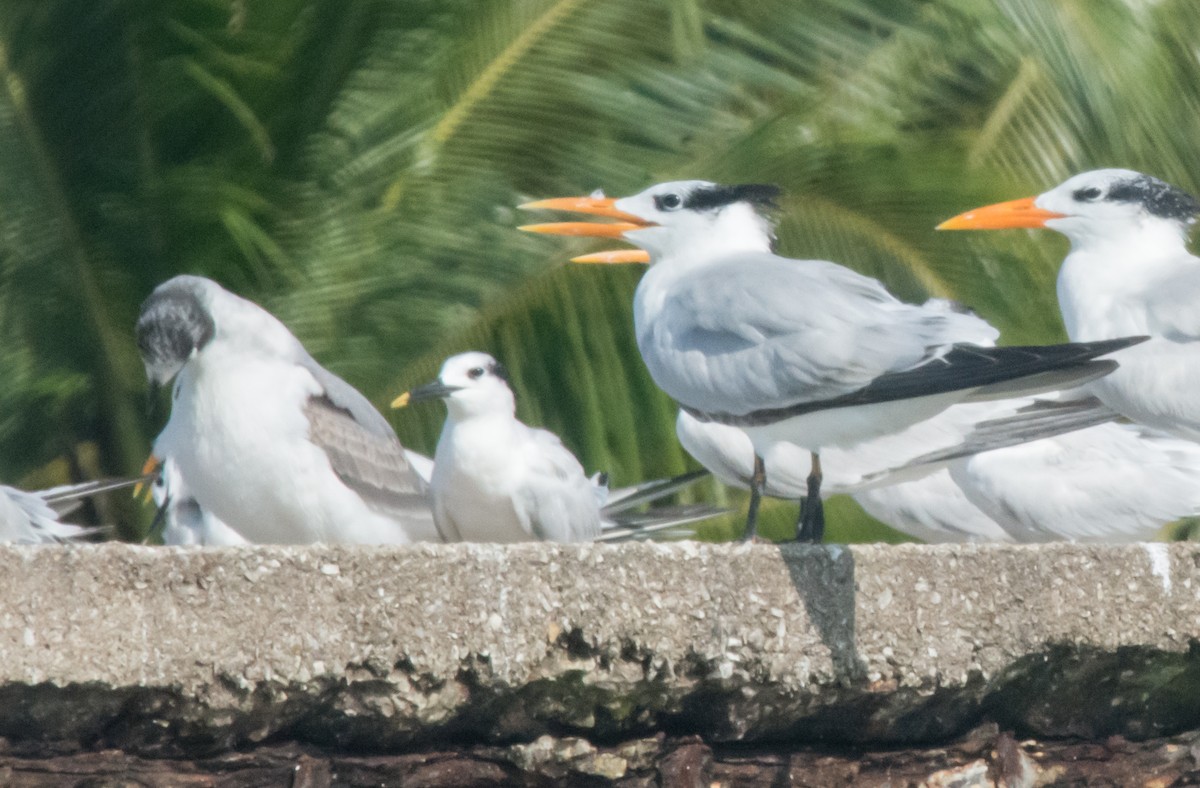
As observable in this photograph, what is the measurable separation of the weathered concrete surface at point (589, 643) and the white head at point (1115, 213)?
219 centimetres

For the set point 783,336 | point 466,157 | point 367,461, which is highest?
point 466,157

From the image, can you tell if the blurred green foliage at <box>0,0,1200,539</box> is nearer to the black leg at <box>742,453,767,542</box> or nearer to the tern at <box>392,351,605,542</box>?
the tern at <box>392,351,605,542</box>

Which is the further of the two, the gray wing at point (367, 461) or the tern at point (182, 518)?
the tern at point (182, 518)

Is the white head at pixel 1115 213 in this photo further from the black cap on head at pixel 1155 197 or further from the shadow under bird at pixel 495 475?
the shadow under bird at pixel 495 475

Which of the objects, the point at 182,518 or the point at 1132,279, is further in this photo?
the point at 182,518

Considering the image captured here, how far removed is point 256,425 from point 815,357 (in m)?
1.47

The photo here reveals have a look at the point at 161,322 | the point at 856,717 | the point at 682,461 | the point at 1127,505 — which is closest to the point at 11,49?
the point at 161,322

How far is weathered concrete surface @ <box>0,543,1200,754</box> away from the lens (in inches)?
82.7

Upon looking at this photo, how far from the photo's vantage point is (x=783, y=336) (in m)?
3.05

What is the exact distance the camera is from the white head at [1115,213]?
14.9 feet

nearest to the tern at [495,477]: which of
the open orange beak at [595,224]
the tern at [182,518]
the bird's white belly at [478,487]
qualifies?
the bird's white belly at [478,487]

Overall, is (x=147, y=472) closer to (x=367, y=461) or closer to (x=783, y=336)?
(x=367, y=461)

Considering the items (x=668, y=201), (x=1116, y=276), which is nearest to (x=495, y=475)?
(x=668, y=201)

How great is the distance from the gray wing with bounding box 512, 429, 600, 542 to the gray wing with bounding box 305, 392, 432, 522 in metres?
0.37
